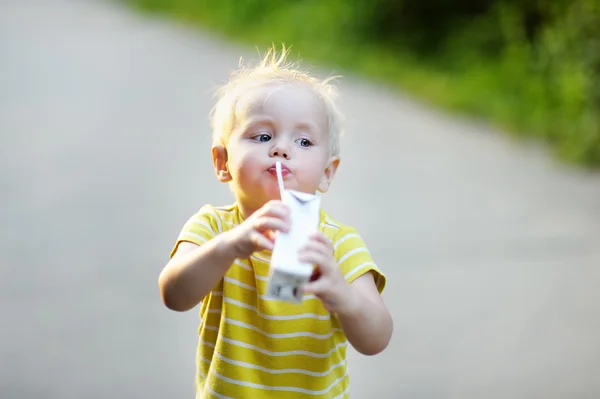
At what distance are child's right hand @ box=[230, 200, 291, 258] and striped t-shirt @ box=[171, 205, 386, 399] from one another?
0.22 metres

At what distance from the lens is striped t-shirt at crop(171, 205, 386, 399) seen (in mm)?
1991

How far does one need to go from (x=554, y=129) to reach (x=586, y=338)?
2474 millimetres

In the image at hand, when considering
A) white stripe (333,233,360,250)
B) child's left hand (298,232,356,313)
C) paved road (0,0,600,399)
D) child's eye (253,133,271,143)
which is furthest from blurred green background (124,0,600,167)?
child's left hand (298,232,356,313)

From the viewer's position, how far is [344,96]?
273 inches

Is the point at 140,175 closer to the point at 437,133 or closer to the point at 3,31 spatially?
the point at 437,133

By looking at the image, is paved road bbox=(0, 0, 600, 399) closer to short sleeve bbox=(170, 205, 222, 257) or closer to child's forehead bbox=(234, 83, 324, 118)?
short sleeve bbox=(170, 205, 222, 257)

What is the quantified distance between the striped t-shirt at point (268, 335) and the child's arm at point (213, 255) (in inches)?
4.1

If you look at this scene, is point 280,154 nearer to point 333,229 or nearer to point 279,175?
point 279,175

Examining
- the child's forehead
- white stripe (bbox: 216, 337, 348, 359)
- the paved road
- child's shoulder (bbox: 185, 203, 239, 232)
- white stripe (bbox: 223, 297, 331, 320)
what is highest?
the paved road

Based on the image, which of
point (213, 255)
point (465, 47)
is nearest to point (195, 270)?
point (213, 255)

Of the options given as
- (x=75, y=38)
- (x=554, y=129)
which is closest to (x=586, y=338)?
(x=554, y=129)

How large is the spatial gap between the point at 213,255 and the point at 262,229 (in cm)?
14

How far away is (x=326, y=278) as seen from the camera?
1.75 metres

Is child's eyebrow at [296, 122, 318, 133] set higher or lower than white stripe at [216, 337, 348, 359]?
higher
